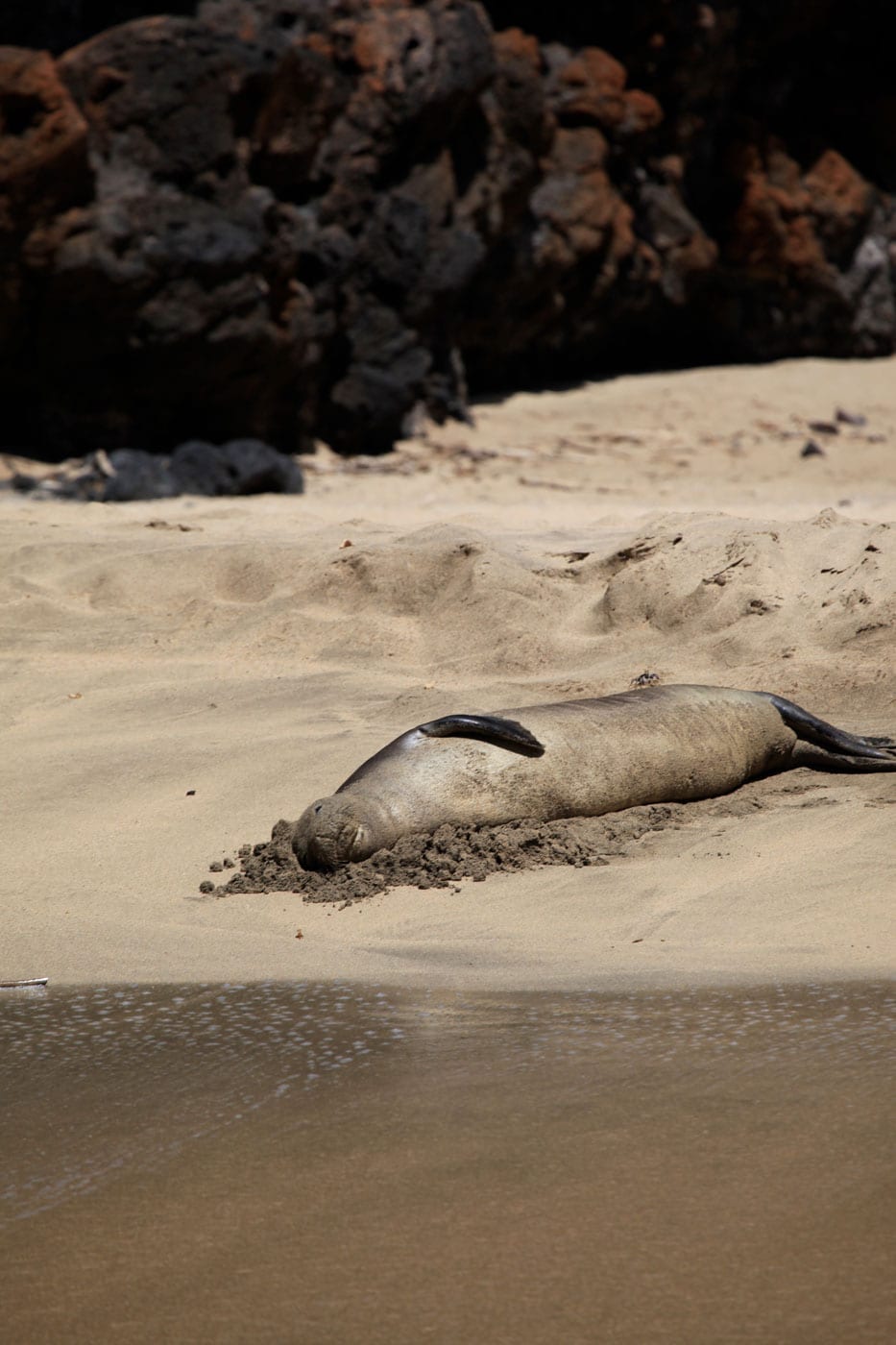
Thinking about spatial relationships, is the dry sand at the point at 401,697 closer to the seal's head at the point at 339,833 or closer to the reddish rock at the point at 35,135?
the seal's head at the point at 339,833

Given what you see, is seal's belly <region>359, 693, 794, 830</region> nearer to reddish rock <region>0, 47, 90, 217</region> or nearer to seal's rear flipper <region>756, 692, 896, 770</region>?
seal's rear flipper <region>756, 692, 896, 770</region>

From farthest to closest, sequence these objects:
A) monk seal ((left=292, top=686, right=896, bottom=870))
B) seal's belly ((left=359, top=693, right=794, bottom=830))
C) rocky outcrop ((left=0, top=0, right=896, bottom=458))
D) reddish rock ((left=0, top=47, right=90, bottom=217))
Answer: rocky outcrop ((left=0, top=0, right=896, bottom=458))
reddish rock ((left=0, top=47, right=90, bottom=217))
seal's belly ((left=359, top=693, right=794, bottom=830))
monk seal ((left=292, top=686, right=896, bottom=870))

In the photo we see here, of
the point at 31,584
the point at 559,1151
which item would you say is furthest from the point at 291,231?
the point at 559,1151

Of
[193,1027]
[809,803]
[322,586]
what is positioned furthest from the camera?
[322,586]

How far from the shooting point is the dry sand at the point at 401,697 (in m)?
3.73

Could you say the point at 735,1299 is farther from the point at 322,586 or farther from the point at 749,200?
the point at 749,200

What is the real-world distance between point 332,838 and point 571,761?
3.00 feet

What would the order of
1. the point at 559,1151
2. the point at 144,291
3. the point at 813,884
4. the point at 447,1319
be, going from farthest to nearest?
the point at 144,291 → the point at 813,884 → the point at 559,1151 → the point at 447,1319

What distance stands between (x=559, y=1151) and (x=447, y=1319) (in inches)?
21.5

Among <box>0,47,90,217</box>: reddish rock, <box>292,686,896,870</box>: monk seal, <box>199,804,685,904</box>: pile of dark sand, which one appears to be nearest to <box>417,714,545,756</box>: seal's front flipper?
<box>292,686,896,870</box>: monk seal

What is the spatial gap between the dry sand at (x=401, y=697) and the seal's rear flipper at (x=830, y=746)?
0.37 feet

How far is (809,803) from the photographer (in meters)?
4.67

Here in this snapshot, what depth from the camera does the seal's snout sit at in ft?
13.8

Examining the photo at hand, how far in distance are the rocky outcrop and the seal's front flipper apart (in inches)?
291
